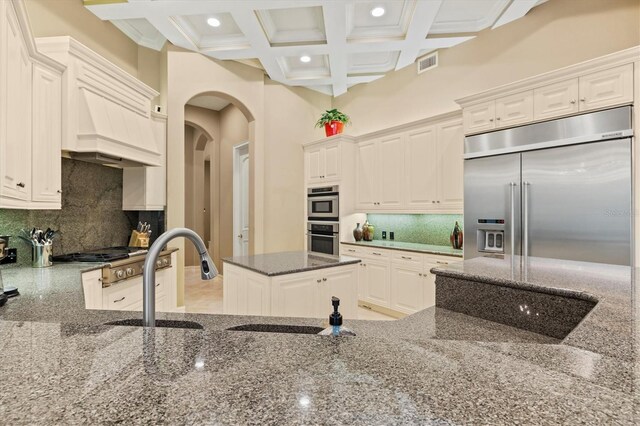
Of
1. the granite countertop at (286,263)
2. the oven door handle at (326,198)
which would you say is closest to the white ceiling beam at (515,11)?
the oven door handle at (326,198)

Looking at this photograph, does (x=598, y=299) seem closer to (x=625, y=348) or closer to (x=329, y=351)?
(x=625, y=348)

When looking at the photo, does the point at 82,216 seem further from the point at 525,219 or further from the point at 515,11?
the point at 515,11

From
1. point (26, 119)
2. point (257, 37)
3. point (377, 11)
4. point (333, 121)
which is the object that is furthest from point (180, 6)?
point (333, 121)

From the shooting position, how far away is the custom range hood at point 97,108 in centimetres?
256

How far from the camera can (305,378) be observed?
1.71ft

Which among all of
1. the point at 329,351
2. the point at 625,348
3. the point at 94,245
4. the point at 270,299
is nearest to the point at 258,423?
the point at 329,351

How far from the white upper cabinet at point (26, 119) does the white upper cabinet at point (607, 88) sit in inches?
155

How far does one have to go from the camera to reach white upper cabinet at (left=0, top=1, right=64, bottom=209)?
1.71 meters

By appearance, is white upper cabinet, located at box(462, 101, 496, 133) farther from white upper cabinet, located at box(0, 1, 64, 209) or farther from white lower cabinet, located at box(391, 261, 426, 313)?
white upper cabinet, located at box(0, 1, 64, 209)

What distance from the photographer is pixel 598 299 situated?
1067 millimetres

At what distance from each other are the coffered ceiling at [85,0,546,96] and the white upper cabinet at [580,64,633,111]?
1088mm

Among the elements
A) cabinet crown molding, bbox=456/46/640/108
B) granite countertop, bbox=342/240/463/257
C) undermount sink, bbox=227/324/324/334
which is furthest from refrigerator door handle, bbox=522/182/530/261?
undermount sink, bbox=227/324/324/334

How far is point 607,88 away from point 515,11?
1.36 meters

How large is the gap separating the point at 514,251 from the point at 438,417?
3052 millimetres
